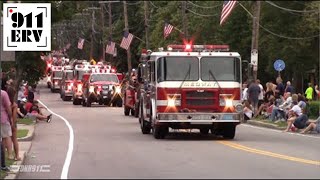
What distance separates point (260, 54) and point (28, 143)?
132ft

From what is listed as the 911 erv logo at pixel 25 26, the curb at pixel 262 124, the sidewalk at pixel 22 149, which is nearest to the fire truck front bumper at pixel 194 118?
the sidewalk at pixel 22 149

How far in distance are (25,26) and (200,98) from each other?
923 centimetres

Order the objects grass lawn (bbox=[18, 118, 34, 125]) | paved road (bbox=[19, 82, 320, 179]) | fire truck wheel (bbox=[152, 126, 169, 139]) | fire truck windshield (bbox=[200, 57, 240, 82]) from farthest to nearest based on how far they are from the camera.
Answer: grass lawn (bbox=[18, 118, 34, 125])
fire truck wheel (bbox=[152, 126, 169, 139])
fire truck windshield (bbox=[200, 57, 240, 82])
paved road (bbox=[19, 82, 320, 179])

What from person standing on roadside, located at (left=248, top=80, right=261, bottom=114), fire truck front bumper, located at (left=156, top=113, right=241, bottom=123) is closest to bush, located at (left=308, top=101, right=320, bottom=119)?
person standing on roadside, located at (left=248, top=80, right=261, bottom=114)

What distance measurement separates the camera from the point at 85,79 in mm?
51844

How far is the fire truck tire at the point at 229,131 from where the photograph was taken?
23.4 metres

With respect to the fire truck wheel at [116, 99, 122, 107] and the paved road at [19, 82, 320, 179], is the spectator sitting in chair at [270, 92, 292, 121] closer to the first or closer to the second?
the paved road at [19, 82, 320, 179]

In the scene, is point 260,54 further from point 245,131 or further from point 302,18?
point 245,131

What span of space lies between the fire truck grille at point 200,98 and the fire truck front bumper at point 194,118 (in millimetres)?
379

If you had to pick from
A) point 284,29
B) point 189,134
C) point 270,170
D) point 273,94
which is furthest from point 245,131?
point 284,29

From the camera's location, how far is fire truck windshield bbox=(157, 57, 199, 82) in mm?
22750

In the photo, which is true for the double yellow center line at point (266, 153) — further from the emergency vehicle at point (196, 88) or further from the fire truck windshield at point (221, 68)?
the fire truck windshield at point (221, 68)

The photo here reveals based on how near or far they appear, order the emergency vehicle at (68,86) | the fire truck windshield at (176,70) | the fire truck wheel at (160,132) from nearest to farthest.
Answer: the fire truck windshield at (176,70) < the fire truck wheel at (160,132) < the emergency vehicle at (68,86)

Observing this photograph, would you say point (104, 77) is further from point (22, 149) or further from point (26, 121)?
point (22, 149)
